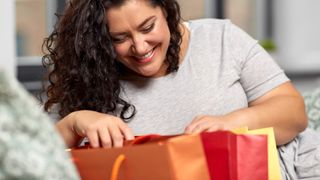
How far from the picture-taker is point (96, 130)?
1.13 m

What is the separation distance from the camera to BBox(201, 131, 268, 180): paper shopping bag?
1033 millimetres

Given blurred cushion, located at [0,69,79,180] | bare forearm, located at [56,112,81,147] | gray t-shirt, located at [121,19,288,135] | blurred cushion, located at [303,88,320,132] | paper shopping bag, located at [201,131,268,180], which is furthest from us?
blurred cushion, located at [303,88,320,132]

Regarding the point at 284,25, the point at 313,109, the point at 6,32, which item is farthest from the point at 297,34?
the point at 6,32

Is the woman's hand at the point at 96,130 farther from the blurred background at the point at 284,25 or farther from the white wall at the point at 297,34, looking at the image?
the white wall at the point at 297,34

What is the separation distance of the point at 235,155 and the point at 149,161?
19cm

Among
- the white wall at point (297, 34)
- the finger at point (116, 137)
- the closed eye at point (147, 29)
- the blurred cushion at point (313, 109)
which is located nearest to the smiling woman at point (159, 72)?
the closed eye at point (147, 29)

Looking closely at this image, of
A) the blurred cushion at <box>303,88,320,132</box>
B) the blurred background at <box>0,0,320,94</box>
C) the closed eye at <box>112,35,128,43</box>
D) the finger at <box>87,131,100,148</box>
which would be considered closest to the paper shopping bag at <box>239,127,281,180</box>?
the finger at <box>87,131,100,148</box>

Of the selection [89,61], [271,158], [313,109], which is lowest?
[313,109]

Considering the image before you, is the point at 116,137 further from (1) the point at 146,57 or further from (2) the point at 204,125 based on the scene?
(1) the point at 146,57

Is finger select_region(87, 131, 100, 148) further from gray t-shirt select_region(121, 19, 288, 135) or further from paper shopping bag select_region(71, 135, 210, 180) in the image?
gray t-shirt select_region(121, 19, 288, 135)

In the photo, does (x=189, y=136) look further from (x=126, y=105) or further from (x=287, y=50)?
(x=287, y=50)

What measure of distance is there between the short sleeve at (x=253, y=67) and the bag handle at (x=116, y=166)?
23.4 inches

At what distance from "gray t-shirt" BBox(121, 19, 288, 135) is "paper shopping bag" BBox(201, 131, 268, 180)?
360mm

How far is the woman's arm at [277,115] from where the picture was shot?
1.31 m
